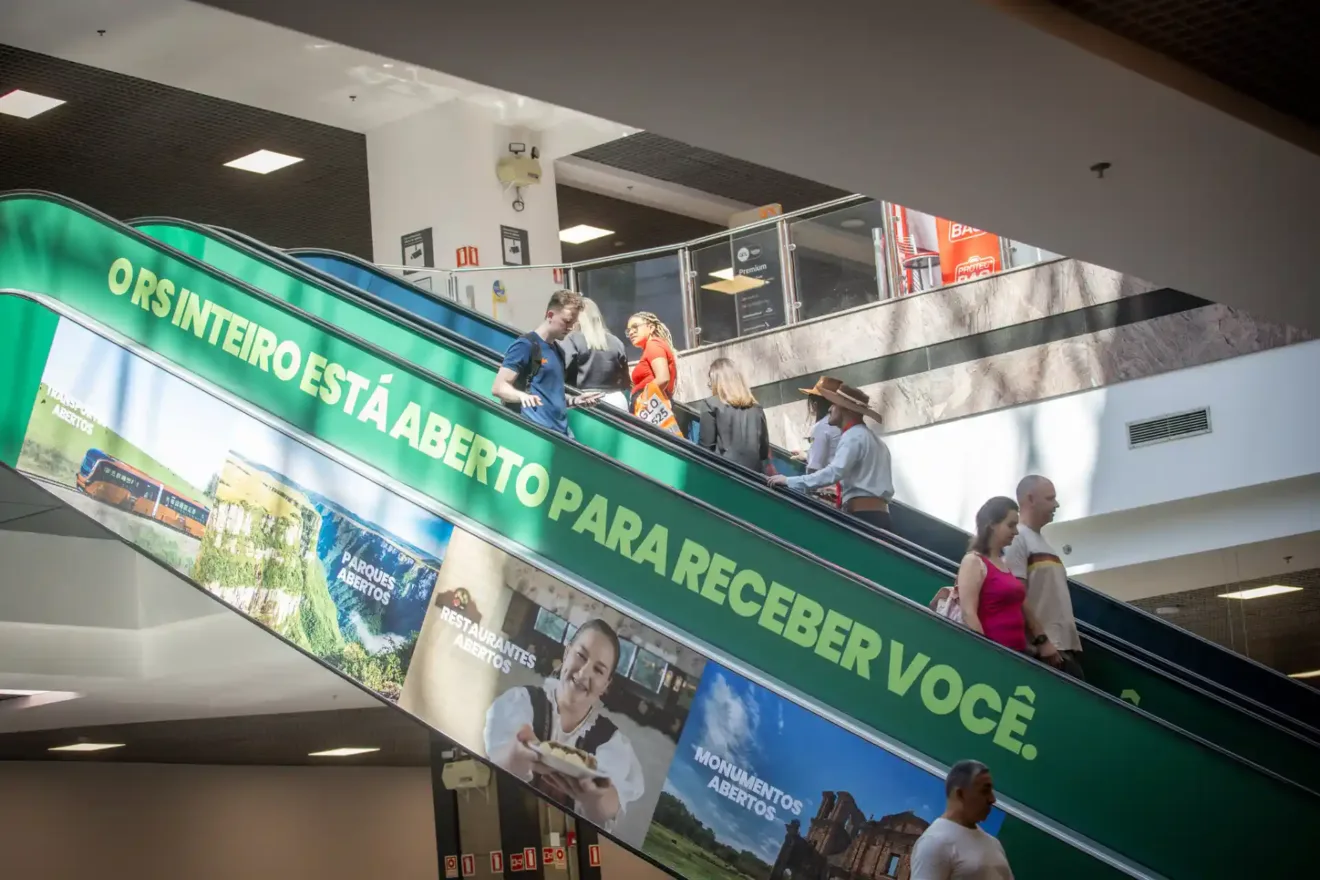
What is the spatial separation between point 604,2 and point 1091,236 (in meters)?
2.71

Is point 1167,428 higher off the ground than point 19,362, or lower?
lower

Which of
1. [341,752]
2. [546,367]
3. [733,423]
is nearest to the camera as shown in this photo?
[546,367]

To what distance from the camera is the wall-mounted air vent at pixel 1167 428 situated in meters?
9.13

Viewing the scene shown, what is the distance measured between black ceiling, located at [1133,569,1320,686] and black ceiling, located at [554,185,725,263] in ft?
27.8

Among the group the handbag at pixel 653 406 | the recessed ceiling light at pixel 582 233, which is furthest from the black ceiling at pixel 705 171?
the handbag at pixel 653 406

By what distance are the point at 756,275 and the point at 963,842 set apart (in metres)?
8.01

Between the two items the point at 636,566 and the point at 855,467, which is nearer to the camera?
the point at 636,566

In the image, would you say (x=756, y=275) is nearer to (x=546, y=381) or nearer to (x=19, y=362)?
(x=546, y=381)

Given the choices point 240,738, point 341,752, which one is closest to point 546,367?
point 240,738

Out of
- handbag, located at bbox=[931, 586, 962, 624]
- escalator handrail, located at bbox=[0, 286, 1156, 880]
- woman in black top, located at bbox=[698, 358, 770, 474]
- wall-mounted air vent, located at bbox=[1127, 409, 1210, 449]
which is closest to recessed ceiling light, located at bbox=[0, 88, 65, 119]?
escalator handrail, located at bbox=[0, 286, 1156, 880]

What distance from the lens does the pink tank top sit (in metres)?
5.76

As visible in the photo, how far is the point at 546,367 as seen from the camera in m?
7.27

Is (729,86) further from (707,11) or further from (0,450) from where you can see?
(0,450)

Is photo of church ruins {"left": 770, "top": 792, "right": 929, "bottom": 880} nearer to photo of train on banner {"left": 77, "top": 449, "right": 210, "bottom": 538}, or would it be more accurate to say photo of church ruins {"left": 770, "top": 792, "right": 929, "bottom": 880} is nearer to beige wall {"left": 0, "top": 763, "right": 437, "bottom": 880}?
photo of train on banner {"left": 77, "top": 449, "right": 210, "bottom": 538}
